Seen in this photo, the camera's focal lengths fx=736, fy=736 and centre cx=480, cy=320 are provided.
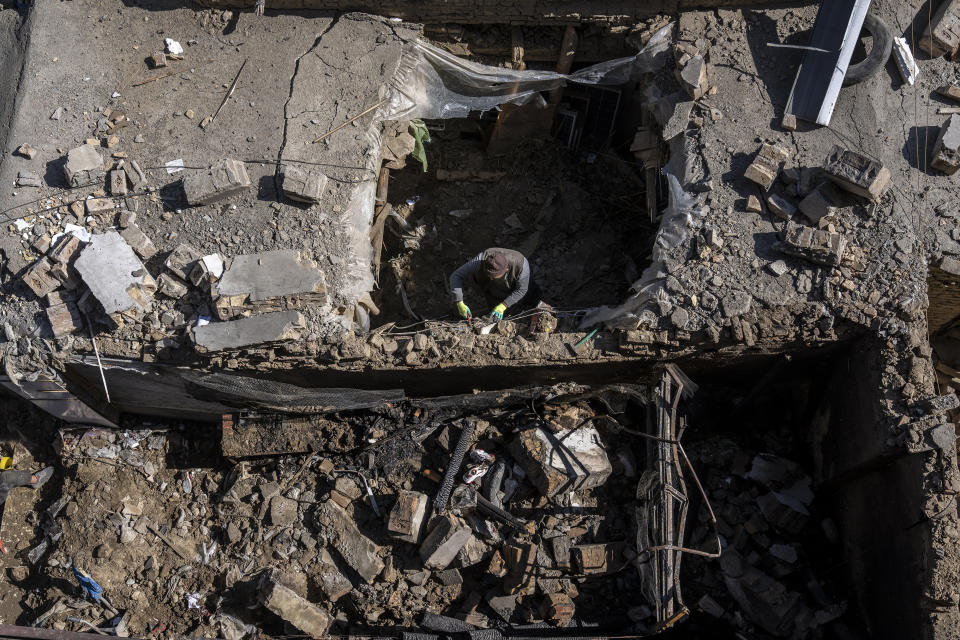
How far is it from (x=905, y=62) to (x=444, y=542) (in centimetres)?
572

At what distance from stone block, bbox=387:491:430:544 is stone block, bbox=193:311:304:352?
161cm

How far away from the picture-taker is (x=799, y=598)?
5.94m

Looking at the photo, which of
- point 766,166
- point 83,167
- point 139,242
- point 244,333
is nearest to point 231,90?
point 83,167

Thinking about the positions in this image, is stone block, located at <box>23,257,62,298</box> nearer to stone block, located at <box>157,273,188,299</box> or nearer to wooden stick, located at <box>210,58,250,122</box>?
stone block, located at <box>157,273,188,299</box>

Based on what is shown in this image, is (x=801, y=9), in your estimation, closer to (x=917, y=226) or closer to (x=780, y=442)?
(x=917, y=226)

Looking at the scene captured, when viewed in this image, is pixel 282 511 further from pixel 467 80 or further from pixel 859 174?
pixel 859 174

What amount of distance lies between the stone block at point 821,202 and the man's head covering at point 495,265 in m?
2.49

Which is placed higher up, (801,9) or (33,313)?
(801,9)

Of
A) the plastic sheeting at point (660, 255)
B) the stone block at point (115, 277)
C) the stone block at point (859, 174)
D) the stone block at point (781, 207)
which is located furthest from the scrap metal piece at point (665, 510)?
the stone block at point (115, 277)

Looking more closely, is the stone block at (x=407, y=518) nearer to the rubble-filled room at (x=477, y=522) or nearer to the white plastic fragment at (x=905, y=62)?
the rubble-filled room at (x=477, y=522)

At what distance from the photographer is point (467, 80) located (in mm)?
7039

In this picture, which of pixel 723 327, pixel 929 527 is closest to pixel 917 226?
pixel 723 327

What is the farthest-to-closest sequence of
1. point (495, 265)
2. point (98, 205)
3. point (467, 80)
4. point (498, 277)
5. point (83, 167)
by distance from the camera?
point (467, 80)
point (498, 277)
point (495, 265)
point (83, 167)
point (98, 205)

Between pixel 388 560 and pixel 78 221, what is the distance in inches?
150
